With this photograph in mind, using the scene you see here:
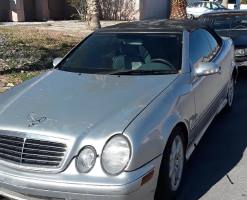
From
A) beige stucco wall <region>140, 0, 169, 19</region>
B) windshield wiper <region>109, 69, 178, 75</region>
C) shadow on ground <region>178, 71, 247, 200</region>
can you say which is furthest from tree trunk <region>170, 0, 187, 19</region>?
windshield wiper <region>109, 69, 178, 75</region>

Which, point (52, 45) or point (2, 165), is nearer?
point (2, 165)

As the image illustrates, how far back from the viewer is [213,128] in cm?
627

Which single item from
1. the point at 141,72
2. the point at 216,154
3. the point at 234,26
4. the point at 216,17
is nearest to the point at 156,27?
the point at 141,72

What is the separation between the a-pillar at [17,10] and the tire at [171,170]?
23077 millimetres

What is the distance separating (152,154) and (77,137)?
0.61 m

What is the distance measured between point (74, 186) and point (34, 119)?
2.44ft

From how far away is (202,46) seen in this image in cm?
562

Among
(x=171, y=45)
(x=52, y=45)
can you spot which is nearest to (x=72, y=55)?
(x=171, y=45)

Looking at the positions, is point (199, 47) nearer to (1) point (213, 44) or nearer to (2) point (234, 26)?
(1) point (213, 44)

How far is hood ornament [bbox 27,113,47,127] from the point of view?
3713 mm

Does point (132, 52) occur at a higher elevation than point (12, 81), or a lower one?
higher

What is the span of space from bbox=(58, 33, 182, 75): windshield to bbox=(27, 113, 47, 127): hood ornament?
3.96ft

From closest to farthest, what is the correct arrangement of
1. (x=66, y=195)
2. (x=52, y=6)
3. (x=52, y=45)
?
(x=66, y=195), (x=52, y=45), (x=52, y=6)

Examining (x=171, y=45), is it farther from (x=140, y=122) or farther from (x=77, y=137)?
(x=77, y=137)
